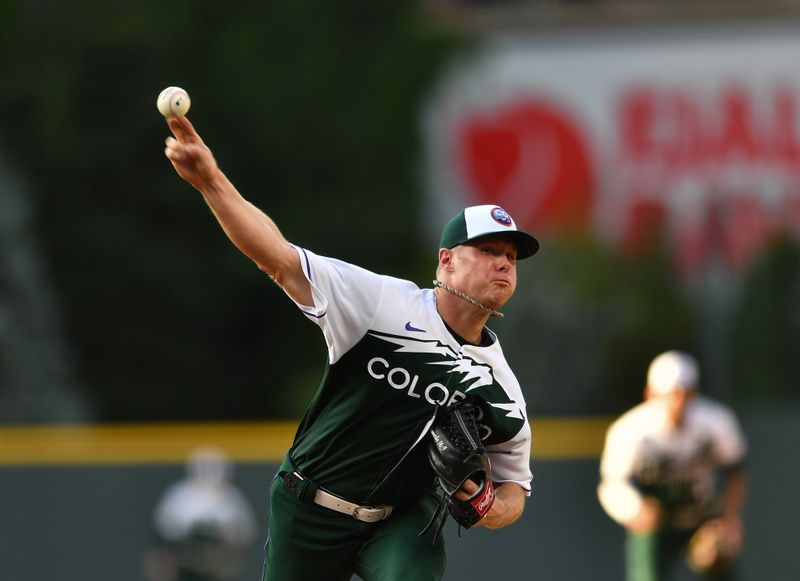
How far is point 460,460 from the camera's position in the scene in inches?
215

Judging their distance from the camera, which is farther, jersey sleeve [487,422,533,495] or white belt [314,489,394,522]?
jersey sleeve [487,422,533,495]

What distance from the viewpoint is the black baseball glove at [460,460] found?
5.47m

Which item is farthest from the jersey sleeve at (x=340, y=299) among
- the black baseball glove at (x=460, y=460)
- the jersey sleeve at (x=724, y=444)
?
the jersey sleeve at (x=724, y=444)

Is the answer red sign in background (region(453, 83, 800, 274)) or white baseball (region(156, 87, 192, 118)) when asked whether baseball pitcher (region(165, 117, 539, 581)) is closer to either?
white baseball (region(156, 87, 192, 118))

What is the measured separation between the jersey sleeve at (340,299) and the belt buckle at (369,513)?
22.6 inches

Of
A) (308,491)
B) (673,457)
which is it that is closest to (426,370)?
(308,491)

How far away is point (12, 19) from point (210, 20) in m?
4.79

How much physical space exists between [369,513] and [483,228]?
1.15 m

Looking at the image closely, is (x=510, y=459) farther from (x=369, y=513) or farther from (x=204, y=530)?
(x=204, y=530)

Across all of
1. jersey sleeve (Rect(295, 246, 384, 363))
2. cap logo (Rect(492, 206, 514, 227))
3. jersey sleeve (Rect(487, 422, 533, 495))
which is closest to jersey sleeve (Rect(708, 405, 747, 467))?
jersey sleeve (Rect(487, 422, 533, 495))

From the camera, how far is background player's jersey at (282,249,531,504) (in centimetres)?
561

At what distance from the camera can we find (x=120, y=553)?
1273 centimetres

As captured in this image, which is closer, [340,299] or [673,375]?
[340,299]

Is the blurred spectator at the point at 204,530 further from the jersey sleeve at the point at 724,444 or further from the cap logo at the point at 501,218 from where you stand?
the cap logo at the point at 501,218
